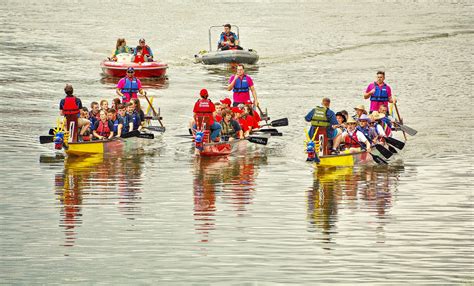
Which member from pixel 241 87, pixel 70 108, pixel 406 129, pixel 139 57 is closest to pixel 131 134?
pixel 70 108

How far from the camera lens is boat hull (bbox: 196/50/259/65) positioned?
61.1 meters

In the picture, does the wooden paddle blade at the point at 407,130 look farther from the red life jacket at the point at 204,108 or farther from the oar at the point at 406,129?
the red life jacket at the point at 204,108

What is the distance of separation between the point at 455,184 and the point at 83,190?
9567 millimetres

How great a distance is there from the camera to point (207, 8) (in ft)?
327

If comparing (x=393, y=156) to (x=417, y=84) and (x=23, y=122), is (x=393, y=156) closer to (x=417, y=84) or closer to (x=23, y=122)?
(x=23, y=122)

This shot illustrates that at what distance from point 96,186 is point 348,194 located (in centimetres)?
646

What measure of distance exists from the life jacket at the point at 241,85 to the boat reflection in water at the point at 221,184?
7.92 ft

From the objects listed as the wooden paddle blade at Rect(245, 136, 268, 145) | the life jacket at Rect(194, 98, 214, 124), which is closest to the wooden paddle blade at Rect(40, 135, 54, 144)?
the life jacket at Rect(194, 98, 214, 124)

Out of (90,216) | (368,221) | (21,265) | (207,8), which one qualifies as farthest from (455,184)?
(207,8)

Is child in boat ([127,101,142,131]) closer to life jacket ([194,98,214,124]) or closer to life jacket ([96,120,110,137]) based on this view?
life jacket ([96,120,110,137])

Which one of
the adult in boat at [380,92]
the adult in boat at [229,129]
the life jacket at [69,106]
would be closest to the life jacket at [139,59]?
the adult in boat at [380,92]

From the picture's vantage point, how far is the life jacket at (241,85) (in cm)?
3794

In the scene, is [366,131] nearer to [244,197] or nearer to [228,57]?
[244,197]

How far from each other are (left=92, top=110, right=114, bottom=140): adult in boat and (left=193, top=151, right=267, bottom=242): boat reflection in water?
2.72 metres
